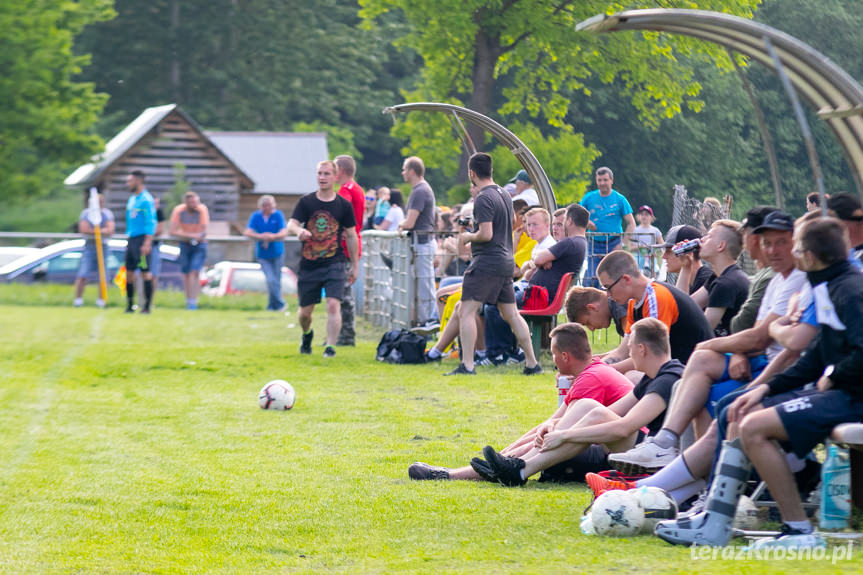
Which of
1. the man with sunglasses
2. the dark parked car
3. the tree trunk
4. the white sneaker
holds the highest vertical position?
the tree trunk

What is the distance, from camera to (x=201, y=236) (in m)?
24.1

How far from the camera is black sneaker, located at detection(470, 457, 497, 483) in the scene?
289 inches

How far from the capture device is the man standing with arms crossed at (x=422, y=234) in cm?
1551

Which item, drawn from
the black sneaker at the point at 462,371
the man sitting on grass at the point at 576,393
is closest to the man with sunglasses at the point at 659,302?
the man sitting on grass at the point at 576,393

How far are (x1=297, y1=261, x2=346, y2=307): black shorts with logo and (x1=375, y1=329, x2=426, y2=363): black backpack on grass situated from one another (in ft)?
2.75

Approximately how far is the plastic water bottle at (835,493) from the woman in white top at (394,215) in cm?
1480

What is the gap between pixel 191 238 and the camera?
23953 mm

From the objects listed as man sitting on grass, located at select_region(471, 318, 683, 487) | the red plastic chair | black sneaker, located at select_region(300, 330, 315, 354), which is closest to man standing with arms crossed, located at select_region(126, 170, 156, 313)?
black sneaker, located at select_region(300, 330, 315, 354)

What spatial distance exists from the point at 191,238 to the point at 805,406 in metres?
19.7

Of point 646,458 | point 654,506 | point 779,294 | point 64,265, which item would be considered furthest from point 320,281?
point 64,265

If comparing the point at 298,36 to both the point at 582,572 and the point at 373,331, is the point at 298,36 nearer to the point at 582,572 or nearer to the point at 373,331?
the point at 373,331

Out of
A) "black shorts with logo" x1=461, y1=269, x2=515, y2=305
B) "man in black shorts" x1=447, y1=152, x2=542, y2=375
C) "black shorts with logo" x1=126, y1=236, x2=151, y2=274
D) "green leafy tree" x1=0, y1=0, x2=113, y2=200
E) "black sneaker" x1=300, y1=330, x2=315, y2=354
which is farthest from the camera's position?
"green leafy tree" x1=0, y1=0, x2=113, y2=200

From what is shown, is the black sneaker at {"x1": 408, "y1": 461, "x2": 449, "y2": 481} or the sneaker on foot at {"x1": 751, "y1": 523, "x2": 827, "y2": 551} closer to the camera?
the sneaker on foot at {"x1": 751, "y1": 523, "x2": 827, "y2": 551}

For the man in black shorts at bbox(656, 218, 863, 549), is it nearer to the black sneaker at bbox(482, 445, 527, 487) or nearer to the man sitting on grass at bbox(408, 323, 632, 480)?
the man sitting on grass at bbox(408, 323, 632, 480)
